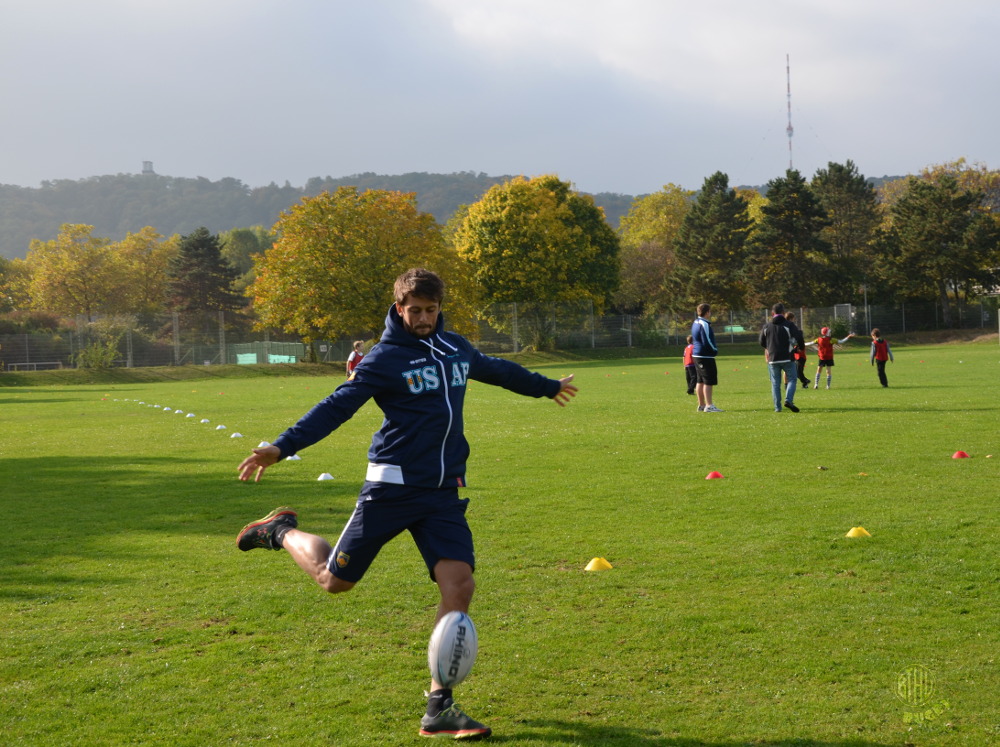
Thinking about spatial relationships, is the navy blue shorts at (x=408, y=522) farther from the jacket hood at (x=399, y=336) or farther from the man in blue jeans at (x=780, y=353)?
the man in blue jeans at (x=780, y=353)

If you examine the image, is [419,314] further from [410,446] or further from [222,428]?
[222,428]

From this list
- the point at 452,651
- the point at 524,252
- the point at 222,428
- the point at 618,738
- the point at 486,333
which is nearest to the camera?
the point at 618,738

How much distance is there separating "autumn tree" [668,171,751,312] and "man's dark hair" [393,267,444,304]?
72808 millimetres

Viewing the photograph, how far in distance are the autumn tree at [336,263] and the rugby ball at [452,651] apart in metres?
51.1

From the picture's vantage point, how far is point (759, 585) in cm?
658

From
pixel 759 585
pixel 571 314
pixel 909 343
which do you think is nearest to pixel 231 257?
pixel 571 314

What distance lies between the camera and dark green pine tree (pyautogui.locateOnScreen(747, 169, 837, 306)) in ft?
238

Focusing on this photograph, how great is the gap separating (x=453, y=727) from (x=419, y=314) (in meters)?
1.93

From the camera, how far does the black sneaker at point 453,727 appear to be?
4309 millimetres

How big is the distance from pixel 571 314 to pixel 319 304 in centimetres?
1914

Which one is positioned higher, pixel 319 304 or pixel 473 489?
pixel 319 304

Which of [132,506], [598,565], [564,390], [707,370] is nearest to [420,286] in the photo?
[564,390]

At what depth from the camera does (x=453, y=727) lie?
4328 mm

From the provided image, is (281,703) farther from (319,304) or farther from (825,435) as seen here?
(319,304)
